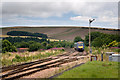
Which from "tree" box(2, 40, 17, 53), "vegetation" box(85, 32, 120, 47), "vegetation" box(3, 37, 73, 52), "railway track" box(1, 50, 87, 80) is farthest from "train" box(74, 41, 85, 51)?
"tree" box(2, 40, 17, 53)

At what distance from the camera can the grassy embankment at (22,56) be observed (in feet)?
45.7

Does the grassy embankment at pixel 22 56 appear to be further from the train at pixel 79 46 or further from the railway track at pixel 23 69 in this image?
the train at pixel 79 46

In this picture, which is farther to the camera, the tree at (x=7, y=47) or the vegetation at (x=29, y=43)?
the tree at (x=7, y=47)

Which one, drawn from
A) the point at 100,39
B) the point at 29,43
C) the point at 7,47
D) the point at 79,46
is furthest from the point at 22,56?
the point at 100,39

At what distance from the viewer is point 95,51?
18.2 m

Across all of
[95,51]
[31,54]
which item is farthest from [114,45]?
[31,54]

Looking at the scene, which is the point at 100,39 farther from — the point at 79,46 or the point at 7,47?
the point at 7,47

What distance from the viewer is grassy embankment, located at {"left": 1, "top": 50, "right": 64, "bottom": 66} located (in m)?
13.9

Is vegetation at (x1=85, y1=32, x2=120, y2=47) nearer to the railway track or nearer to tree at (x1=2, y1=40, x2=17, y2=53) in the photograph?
the railway track

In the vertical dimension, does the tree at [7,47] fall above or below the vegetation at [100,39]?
below

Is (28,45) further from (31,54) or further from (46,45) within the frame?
(46,45)

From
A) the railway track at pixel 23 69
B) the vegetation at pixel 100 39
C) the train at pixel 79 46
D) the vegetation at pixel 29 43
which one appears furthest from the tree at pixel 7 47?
the vegetation at pixel 100 39

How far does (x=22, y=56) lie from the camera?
51.7 ft

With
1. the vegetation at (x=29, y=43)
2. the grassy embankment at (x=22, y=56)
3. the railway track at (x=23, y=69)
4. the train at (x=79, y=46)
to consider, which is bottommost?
the railway track at (x=23, y=69)
